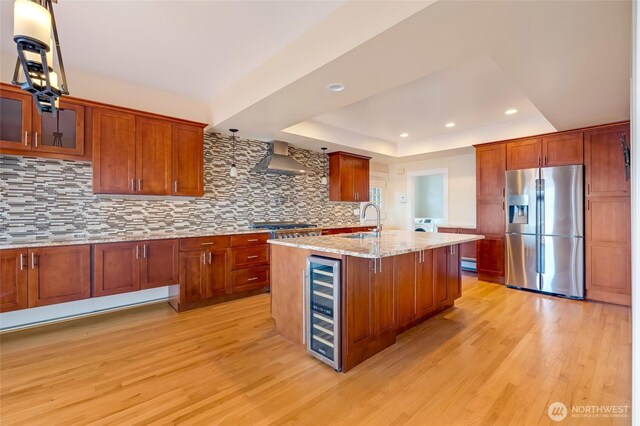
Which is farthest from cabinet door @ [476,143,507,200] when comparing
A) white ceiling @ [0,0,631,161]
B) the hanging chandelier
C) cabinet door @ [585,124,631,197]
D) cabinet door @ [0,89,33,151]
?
cabinet door @ [0,89,33,151]

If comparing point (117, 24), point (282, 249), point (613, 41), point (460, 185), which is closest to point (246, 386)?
point (282, 249)

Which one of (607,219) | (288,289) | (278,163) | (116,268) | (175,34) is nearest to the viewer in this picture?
(175,34)

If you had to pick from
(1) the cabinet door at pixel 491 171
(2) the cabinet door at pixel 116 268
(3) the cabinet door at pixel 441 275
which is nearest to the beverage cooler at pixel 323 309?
(3) the cabinet door at pixel 441 275

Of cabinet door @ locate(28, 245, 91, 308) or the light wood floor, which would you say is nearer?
the light wood floor

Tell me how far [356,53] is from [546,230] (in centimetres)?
379

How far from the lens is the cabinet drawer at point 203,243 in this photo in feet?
11.3

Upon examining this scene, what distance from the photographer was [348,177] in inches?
227

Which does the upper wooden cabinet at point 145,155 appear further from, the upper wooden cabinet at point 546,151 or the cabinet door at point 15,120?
the upper wooden cabinet at point 546,151

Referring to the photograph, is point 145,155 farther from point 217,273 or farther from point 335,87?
point 335,87

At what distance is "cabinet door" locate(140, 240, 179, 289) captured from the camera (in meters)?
3.22

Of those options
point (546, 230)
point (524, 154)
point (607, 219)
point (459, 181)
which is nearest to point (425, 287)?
point (546, 230)

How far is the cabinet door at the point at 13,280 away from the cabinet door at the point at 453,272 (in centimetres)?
417

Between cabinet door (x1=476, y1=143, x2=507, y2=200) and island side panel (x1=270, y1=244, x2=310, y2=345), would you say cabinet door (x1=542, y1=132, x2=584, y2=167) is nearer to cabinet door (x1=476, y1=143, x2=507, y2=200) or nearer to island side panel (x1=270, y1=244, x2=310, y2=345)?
cabinet door (x1=476, y1=143, x2=507, y2=200)

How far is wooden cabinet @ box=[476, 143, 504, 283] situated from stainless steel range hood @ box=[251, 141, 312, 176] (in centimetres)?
291
